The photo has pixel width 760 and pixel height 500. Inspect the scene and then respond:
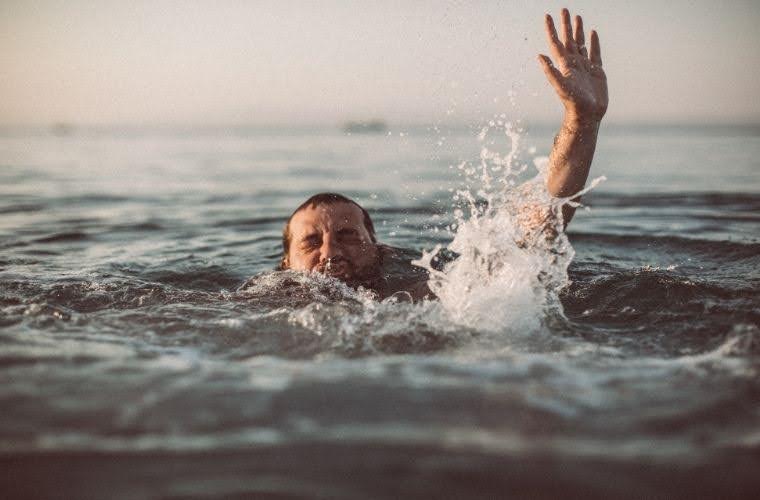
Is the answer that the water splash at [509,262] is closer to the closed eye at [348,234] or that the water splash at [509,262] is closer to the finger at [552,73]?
the finger at [552,73]

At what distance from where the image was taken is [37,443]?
2.13 m

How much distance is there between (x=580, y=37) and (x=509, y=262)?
5.32 feet

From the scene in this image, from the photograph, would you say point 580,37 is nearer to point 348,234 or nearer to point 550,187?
point 550,187

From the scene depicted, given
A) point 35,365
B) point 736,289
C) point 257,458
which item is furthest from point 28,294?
point 736,289

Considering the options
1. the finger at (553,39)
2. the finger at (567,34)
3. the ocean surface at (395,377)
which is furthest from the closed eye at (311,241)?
the finger at (567,34)

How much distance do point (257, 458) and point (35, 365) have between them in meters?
1.25

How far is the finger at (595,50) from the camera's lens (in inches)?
172

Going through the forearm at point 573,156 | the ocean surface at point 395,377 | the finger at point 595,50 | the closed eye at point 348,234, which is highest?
the finger at point 595,50

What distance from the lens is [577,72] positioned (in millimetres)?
4223

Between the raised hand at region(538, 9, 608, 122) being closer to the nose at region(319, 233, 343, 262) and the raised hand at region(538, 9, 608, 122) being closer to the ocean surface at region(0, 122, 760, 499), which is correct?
the ocean surface at region(0, 122, 760, 499)

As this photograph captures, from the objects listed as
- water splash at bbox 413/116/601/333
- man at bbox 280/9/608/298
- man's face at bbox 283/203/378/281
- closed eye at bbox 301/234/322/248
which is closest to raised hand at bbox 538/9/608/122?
man at bbox 280/9/608/298

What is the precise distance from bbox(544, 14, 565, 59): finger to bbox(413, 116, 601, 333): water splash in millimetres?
535

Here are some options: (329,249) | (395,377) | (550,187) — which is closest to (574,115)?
(550,187)

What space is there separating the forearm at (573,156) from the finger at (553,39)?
414mm
